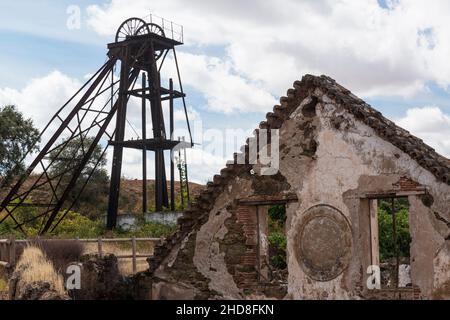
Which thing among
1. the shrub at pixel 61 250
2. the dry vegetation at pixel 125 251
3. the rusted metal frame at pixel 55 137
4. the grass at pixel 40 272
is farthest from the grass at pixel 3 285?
the rusted metal frame at pixel 55 137

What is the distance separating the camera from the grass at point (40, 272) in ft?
42.2

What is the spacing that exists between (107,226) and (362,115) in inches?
892

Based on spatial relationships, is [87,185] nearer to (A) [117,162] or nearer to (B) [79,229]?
(B) [79,229]

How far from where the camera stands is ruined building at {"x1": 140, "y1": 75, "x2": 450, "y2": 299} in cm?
1058

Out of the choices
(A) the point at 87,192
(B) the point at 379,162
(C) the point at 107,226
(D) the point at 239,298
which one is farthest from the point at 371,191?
(A) the point at 87,192

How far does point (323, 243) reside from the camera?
1168 cm

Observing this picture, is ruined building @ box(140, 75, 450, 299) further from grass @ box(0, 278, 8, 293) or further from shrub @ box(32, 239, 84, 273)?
grass @ box(0, 278, 8, 293)

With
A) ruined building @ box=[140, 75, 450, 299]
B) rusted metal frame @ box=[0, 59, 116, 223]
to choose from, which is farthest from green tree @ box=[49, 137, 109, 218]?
ruined building @ box=[140, 75, 450, 299]

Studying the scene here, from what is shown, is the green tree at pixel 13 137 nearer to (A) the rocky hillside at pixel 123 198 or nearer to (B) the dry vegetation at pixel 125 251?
(A) the rocky hillside at pixel 123 198

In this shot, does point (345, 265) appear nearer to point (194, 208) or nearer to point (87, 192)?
point (194, 208)

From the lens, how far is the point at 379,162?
11.1 metres
